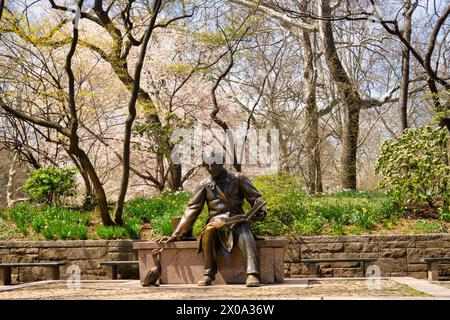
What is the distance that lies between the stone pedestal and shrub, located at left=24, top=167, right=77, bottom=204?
6664mm

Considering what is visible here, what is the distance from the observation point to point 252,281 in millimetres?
9234

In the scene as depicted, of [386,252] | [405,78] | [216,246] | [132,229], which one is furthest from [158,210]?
[405,78]

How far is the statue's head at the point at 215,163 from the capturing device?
32.6 feet

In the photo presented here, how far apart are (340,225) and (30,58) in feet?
37.6

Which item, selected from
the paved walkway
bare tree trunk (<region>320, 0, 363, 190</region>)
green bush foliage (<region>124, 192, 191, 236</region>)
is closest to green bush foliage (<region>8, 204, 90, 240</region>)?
green bush foliage (<region>124, 192, 191, 236</region>)

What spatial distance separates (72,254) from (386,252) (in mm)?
5746

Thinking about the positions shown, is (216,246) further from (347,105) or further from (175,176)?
(347,105)

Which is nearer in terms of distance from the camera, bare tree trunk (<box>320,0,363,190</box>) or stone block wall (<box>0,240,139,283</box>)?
stone block wall (<box>0,240,139,283</box>)

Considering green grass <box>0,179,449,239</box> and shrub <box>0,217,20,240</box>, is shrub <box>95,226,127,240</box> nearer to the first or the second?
green grass <box>0,179,449,239</box>

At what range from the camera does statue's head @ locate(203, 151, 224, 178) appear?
9945 millimetres

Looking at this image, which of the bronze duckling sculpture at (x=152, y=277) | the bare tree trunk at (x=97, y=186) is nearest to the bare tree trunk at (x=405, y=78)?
the bare tree trunk at (x=97, y=186)

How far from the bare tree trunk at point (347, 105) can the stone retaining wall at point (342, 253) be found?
7.24m
